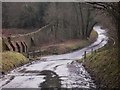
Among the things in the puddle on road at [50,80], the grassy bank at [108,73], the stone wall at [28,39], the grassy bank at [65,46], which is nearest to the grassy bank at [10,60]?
the stone wall at [28,39]

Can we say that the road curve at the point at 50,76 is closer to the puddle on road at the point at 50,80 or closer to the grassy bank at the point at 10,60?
the puddle on road at the point at 50,80

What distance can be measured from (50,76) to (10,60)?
3.32 m

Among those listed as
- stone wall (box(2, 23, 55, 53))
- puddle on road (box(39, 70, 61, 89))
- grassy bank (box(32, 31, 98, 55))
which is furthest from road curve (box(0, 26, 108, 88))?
→ stone wall (box(2, 23, 55, 53))

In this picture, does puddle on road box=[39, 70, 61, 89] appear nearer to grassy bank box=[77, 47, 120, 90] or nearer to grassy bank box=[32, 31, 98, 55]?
grassy bank box=[32, 31, 98, 55]

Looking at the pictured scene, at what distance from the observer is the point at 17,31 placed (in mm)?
15969

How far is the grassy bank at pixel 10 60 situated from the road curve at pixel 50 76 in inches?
17.0

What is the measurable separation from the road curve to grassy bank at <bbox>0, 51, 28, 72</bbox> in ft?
1.42

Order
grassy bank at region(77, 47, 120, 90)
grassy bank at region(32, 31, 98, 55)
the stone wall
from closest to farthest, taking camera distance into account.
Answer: grassy bank at region(77, 47, 120, 90) → the stone wall → grassy bank at region(32, 31, 98, 55)

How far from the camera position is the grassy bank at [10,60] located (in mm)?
17330

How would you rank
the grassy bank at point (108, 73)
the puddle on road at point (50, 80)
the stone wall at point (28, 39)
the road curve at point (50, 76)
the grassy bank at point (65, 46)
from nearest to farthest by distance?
the grassy bank at point (108, 73) → the puddle on road at point (50, 80) → the road curve at point (50, 76) → the stone wall at point (28, 39) → the grassy bank at point (65, 46)

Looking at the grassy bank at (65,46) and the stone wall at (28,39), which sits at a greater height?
the stone wall at (28,39)

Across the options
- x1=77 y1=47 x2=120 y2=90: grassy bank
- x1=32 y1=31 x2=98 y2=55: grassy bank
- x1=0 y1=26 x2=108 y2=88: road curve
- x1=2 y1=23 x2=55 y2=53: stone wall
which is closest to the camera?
x1=77 y1=47 x2=120 y2=90: grassy bank

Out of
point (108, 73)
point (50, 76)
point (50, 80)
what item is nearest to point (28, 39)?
point (50, 76)

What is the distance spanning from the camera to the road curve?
13.6 meters
